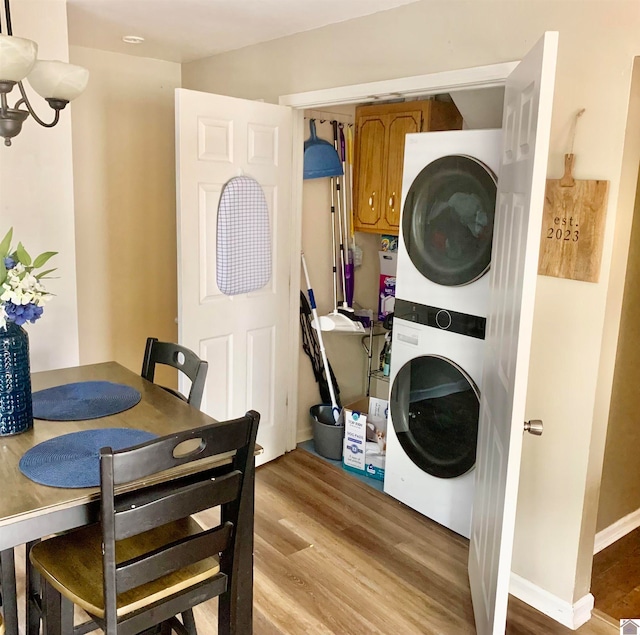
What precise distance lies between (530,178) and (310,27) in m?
1.89

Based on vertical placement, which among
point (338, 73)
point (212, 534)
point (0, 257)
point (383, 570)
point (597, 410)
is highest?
point (338, 73)

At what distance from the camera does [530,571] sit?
236cm

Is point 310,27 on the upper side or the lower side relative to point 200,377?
upper

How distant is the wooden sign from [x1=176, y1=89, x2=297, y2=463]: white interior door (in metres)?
1.58

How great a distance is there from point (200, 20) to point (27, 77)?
5.13ft

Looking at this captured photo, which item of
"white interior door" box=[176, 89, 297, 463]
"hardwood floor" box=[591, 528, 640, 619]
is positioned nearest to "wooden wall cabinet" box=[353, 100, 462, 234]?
"white interior door" box=[176, 89, 297, 463]

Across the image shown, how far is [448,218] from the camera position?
2736 mm

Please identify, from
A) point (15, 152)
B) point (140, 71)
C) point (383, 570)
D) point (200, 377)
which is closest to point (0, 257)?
point (200, 377)

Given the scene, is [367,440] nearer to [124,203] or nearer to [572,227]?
[572,227]

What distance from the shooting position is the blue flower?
169 cm

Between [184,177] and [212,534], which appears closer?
[212,534]

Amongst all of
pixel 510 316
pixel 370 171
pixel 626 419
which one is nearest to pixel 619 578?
pixel 626 419

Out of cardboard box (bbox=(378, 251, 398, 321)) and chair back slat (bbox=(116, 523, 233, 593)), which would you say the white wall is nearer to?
chair back slat (bbox=(116, 523, 233, 593))

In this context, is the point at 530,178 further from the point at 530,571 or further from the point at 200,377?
the point at 530,571
